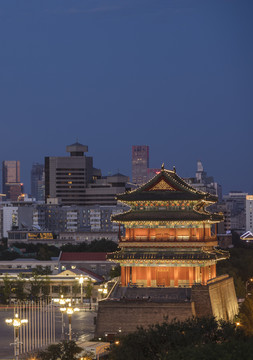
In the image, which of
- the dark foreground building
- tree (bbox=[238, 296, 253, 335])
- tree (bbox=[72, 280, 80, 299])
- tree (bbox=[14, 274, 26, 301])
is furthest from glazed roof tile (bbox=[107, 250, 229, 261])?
tree (bbox=[72, 280, 80, 299])

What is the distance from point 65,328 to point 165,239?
38.9 feet

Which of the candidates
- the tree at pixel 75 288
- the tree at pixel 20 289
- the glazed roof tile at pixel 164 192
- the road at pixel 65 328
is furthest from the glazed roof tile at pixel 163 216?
the tree at pixel 75 288

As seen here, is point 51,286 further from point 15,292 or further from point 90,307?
point 90,307

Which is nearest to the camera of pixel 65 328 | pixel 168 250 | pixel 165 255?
pixel 165 255

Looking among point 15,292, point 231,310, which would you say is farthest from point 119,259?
point 15,292

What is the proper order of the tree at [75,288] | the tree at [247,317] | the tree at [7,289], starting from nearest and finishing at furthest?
the tree at [247,317], the tree at [7,289], the tree at [75,288]

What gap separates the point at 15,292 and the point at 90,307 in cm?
1272

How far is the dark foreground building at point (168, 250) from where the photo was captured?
84.9 meters

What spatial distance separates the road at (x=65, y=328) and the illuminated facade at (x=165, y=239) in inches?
228

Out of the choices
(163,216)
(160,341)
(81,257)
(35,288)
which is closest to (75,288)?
(35,288)

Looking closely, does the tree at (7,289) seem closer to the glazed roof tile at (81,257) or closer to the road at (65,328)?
the road at (65,328)

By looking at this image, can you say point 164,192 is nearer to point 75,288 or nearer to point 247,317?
point 247,317

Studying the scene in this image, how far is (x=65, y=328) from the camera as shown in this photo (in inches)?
3516

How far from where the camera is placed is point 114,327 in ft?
263
